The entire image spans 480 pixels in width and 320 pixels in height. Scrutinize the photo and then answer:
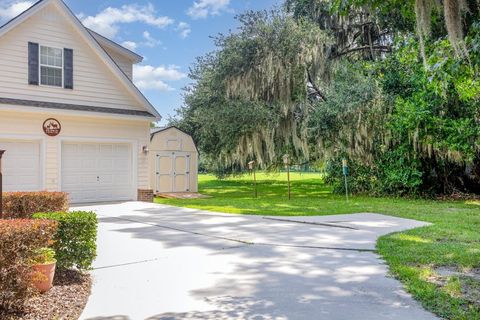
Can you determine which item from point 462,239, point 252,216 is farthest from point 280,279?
point 252,216

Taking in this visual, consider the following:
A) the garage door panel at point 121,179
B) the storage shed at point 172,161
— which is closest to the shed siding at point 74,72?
the garage door panel at point 121,179

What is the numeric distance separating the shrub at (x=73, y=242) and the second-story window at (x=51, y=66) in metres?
8.65

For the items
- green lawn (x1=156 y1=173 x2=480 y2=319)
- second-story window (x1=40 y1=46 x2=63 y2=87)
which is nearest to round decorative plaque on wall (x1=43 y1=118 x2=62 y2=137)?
second-story window (x1=40 y1=46 x2=63 y2=87)

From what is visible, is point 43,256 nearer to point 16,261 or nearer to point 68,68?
point 16,261

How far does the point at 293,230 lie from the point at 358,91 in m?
8.48

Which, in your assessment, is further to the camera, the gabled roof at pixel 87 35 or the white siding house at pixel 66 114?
the white siding house at pixel 66 114

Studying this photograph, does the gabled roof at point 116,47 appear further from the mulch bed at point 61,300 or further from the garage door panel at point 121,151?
the mulch bed at point 61,300

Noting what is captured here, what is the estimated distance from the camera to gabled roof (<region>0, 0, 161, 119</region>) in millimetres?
11448

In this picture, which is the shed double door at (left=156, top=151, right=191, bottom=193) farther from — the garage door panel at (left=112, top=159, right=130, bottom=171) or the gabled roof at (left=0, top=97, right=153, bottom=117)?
the gabled roof at (left=0, top=97, right=153, bottom=117)

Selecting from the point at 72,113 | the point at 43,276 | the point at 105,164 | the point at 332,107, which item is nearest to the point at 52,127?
the point at 72,113

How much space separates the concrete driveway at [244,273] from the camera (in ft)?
12.6

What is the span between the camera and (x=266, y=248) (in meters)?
6.52

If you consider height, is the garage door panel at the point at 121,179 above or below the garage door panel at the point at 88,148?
below

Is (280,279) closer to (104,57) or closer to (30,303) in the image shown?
(30,303)
